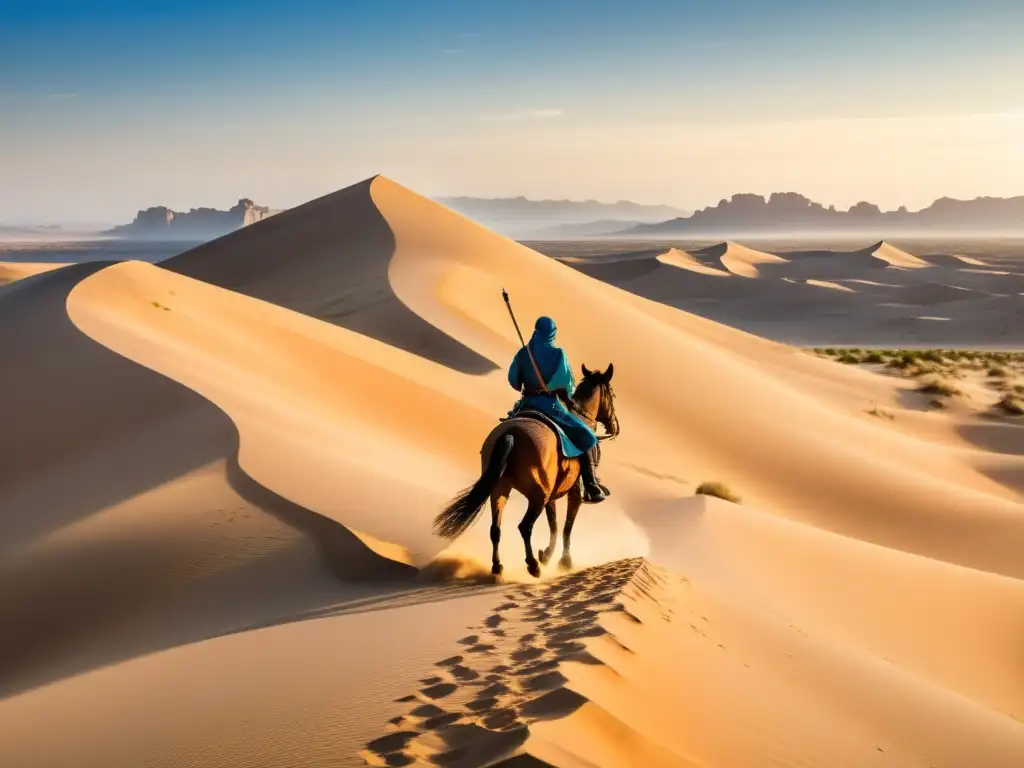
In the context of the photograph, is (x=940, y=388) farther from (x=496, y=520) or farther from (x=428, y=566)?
(x=428, y=566)

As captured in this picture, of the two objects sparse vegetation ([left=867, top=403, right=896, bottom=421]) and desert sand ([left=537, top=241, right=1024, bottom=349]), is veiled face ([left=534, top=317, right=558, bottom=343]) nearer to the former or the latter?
sparse vegetation ([left=867, top=403, right=896, bottom=421])

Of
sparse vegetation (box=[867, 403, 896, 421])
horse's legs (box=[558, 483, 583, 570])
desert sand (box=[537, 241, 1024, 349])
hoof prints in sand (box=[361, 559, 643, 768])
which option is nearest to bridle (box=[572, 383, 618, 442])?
horse's legs (box=[558, 483, 583, 570])

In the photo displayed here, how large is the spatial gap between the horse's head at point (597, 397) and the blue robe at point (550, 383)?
10.7 inches

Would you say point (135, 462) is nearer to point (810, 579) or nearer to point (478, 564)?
point (478, 564)

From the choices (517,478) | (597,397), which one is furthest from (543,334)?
(517,478)

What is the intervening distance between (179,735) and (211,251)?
30212mm

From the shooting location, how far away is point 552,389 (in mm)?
7801

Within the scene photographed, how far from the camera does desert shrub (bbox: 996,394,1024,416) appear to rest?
24.1 metres

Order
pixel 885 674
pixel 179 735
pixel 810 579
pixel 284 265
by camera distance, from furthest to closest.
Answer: pixel 284 265 < pixel 810 579 < pixel 885 674 < pixel 179 735

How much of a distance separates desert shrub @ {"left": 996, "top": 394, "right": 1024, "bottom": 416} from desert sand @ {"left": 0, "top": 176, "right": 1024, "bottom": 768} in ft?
7.81

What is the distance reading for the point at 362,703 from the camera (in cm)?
418

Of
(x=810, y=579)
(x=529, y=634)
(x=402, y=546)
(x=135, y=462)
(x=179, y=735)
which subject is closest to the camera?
(x=179, y=735)

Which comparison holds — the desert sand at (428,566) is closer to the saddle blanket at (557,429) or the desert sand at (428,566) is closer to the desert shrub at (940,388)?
the saddle blanket at (557,429)

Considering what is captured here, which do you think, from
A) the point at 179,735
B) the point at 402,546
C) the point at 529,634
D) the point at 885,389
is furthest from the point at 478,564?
the point at 885,389
